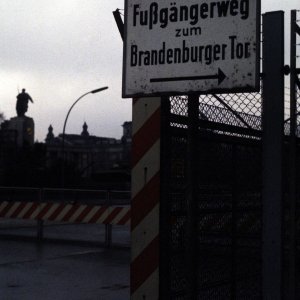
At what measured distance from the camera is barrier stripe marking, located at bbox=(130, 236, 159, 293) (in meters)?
3.95

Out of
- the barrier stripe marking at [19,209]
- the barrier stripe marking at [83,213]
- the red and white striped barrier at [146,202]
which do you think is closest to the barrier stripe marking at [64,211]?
the barrier stripe marking at [83,213]

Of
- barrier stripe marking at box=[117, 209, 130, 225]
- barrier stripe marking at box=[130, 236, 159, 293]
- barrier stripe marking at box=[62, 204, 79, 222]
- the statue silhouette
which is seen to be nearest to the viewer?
barrier stripe marking at box=[130, 236, 159, 293]

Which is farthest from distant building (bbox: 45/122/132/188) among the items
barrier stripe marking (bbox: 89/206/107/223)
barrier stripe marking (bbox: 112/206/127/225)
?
barrier stripe marking (bbox: 112/206/127/225)

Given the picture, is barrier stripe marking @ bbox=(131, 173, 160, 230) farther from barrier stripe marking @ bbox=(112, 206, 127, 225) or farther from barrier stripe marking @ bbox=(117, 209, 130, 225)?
barrier stripe marking @ bbox=(112, 206, 127, 225)

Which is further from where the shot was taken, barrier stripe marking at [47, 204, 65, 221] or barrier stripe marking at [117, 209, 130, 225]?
barrier stripe marking at [47, 204, 65, 221]

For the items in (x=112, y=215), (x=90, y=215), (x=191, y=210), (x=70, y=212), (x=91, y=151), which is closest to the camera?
(x=191, y=210)

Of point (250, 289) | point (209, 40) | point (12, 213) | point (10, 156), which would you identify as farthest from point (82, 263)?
point (10, 156)

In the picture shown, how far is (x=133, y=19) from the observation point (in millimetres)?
3715

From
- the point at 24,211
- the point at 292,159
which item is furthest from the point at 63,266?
the point at 292,159

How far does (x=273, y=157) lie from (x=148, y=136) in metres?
0.80

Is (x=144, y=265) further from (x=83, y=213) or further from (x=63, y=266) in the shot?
(x=83, y=213)

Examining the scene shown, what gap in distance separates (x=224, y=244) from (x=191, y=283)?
1298 mm

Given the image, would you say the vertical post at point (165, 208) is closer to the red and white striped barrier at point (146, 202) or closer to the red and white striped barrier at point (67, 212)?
the red and white striped barrier at point (146, 202)

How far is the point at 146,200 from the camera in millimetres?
3982
